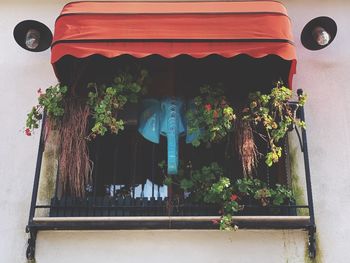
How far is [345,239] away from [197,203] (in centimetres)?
148

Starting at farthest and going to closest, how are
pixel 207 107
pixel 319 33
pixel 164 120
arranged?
pixel 319 33, pixel 164 120, pixel 207 107

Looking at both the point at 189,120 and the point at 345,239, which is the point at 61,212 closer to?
the point at 189,120

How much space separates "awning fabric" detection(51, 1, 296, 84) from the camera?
5234 millimetres

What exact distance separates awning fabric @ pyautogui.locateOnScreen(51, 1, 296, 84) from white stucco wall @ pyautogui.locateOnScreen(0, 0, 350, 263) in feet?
2.91

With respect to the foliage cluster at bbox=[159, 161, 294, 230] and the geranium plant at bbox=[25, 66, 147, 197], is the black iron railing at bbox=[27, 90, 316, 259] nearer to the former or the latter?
the foliage cluster at bbox=[159, 161, 294, 230]

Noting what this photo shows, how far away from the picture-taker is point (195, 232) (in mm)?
5328

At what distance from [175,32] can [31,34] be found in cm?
179

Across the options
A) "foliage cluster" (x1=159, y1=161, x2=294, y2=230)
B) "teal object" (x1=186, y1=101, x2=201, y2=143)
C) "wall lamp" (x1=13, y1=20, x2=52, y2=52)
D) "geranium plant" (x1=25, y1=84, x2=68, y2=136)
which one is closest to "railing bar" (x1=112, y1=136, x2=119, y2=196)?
"foliage cluster" (x1=159, y1=161, x2=294, y2=230)

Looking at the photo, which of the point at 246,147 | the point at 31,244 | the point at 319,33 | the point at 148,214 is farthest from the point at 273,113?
the point at 31,244

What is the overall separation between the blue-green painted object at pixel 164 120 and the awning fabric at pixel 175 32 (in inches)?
27.2

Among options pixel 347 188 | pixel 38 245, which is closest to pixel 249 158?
pixel 347 188

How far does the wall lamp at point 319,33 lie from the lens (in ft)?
19.8

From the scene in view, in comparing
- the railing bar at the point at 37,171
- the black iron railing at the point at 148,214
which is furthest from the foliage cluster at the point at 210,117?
the railing bar at the point at 37,171

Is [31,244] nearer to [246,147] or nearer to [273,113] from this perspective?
[246,147]
